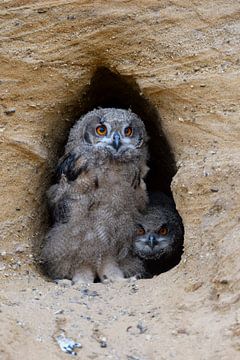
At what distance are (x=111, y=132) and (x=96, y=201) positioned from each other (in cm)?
59

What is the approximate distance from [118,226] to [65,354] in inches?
75.9

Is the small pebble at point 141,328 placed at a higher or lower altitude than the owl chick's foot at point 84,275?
higher

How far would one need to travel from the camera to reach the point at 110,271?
587cm

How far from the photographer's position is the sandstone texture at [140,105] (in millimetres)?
4977

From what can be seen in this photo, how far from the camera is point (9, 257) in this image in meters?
5.61

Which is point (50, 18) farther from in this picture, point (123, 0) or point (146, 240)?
point (146, 240)

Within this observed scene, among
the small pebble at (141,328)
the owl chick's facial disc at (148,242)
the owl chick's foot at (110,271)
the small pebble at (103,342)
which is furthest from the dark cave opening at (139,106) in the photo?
the small pebble at (103,342)

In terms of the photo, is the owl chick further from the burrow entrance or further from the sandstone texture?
the sandstone texture

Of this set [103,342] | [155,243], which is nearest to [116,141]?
[155,243]

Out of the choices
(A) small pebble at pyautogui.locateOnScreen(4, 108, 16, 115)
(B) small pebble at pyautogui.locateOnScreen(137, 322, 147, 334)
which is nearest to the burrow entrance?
(A) small pebble at pyautogui.locateOnScreen(4, 108, 16, 115)

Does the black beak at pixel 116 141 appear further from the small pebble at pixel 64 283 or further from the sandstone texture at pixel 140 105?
the small pebble at pixel 64 283

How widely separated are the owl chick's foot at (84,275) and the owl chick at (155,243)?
0.29 m

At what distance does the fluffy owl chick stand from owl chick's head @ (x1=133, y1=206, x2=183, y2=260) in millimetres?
137

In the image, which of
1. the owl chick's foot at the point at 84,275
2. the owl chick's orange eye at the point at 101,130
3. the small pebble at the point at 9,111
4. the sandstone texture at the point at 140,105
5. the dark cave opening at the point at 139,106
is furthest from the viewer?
the dark cave opening at the point at 139,106
